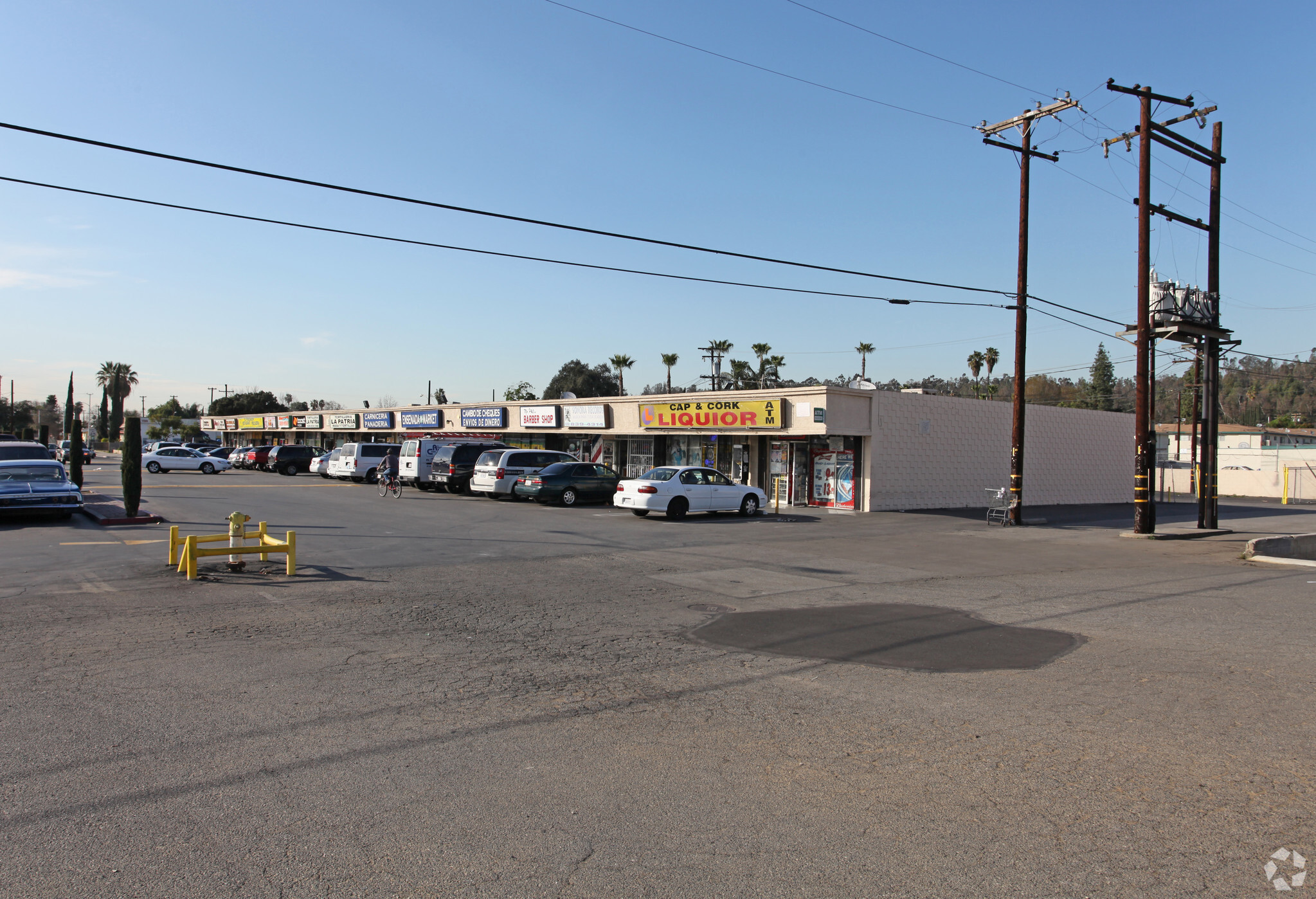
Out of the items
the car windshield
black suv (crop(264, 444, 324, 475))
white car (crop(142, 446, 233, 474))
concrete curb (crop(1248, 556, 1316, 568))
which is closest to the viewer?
concrete curb (crop(1248, 556, 1316, 568))

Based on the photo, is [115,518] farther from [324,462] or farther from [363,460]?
[324,462]

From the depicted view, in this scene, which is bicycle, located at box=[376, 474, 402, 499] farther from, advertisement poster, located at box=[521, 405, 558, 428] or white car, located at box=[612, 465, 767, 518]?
white car, located at box=[612, 465, 767, 518]

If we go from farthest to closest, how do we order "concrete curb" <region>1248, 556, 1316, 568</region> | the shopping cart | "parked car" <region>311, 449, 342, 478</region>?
"parked car" <region>311, 449, 342, 478</region>
the shopping cart
"concrete curb" <region>1248, 556, 1316, 568</region>

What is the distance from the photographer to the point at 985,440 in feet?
106

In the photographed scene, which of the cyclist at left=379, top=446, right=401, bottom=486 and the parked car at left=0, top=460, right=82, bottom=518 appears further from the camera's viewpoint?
the cyclist at left=379, top=446, right=401, bottom=486

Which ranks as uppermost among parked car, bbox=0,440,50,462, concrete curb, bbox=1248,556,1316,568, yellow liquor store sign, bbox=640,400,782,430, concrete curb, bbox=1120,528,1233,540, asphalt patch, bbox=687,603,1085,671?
yellow liquor store sign, bbox=640,400,782,430

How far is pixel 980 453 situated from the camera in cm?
3225

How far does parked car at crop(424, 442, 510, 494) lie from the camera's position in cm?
3209

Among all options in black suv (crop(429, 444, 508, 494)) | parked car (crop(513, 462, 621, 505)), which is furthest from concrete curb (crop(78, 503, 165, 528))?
black suv (crop(429, 444, 508, 494))

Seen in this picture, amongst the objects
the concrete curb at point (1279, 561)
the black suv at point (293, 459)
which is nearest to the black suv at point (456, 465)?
the black suv at point (293, 459)

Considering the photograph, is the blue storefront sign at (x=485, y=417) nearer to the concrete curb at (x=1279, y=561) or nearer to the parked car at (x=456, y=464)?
the parked car at (x=456, y=464)

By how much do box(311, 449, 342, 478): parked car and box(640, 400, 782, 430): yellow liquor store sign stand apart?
1731cm

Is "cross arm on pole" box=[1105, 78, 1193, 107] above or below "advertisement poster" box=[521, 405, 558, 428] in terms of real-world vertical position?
above

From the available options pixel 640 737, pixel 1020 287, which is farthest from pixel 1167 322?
pixel 640 737
